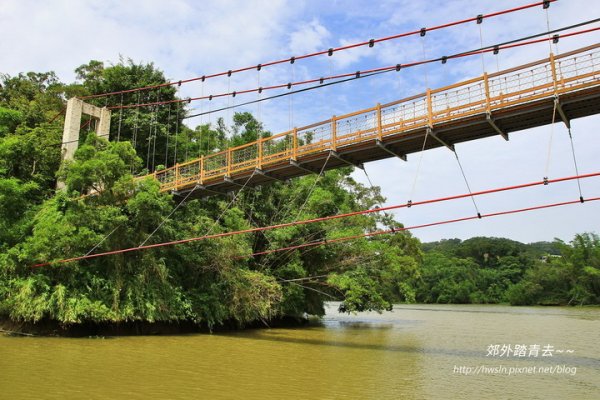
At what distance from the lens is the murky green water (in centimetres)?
779

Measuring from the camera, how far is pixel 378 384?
880 centimetres

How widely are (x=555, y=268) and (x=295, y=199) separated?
155 ft

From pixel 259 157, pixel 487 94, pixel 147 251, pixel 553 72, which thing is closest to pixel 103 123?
pixel 147 251

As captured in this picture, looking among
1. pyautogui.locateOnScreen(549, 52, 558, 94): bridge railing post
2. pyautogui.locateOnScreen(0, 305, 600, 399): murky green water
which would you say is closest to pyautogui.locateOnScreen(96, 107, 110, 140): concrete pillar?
pyautogui.locateOnScreen(0, 305, 600, 399): murky green water

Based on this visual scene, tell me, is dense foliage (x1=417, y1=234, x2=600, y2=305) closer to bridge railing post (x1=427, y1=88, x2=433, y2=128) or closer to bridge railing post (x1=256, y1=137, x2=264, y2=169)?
bridge railing post (x1=256, y1=137, x2=264, y2=169)

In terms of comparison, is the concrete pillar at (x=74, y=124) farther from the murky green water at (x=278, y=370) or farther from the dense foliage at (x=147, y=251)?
the murky green water at (x=278, y=370)

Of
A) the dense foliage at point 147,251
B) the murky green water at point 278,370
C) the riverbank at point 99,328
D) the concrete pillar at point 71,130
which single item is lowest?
the murky green water at point 278,370

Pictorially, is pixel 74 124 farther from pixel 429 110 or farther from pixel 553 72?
pixel 553 72

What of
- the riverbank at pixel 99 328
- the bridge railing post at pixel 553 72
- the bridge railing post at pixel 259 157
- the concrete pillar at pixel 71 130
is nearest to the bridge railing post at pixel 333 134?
the bridge railing post at pixel 259 157

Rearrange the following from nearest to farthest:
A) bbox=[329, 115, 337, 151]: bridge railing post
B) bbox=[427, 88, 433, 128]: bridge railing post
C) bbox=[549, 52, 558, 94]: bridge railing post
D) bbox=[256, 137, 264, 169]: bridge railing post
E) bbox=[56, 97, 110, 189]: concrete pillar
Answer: bbox=[549, 52, 558, 94]: bridge railing post, bbox=[427, 88, 433, 128]: bridge railing post, bbox=[329, 115, 337, 151]: bridge railing post, bbox=[256, 137, 264, 169]: bridge railing post, bbox=[56, 97, 110, 189]: concrete pillar

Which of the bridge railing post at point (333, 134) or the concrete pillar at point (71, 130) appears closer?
the bridge railing post at point (333, 134)

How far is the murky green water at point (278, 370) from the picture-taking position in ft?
25.6

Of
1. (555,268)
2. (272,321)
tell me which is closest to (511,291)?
(555,268)

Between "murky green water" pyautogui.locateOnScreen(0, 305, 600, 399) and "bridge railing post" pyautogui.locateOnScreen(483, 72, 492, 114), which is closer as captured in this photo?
"murky green water" pyautogui.locateOnScreen(0, 305, 600, 399)
